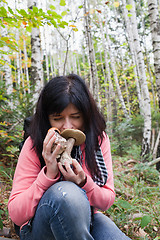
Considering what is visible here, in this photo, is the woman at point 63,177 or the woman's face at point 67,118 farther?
the woman's face at point 67,118

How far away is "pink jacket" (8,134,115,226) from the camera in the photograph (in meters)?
1.12

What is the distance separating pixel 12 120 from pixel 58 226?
3.10m

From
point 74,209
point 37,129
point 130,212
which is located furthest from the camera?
point 130,212

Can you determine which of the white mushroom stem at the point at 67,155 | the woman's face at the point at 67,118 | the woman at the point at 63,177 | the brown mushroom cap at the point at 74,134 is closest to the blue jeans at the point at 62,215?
the woman at the point at 63,177

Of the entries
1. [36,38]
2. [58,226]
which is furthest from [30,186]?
[36,38]

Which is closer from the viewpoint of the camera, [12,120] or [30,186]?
[30,186]

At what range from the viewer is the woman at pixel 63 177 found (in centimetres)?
103

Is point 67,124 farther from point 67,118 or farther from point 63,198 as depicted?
point 63,198

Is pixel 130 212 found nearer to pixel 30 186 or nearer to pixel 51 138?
pixel 30 186

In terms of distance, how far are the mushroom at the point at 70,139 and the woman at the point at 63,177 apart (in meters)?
0.05

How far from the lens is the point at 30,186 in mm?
1232

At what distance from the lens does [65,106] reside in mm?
1307

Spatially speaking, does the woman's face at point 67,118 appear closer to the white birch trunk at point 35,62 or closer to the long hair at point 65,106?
the long hair at point 65,106

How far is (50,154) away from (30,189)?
0.86 ft
